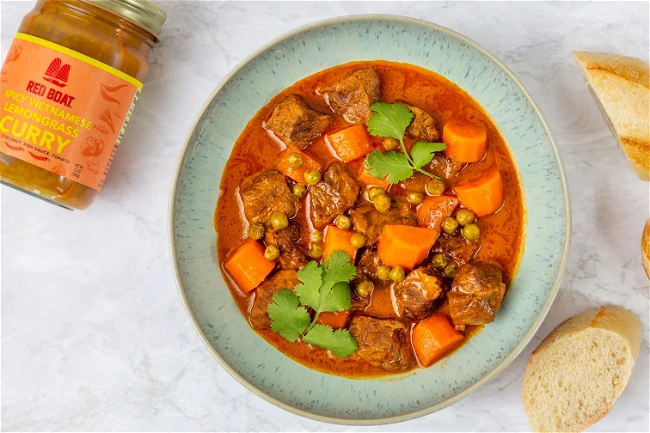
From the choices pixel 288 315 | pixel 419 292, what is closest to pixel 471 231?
pixel 419 292

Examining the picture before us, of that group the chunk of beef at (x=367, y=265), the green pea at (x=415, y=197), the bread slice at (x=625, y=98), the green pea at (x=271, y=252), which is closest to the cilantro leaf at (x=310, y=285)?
the green pea at (x=271, y=252)

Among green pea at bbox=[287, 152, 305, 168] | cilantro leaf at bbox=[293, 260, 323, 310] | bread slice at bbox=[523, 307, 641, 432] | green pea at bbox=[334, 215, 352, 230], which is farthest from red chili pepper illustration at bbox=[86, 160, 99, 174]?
bread slice at bbox=[523, 307, 641, 432]

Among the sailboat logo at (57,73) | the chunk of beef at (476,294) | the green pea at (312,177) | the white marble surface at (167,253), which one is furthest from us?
the white marble surface at (167,253)

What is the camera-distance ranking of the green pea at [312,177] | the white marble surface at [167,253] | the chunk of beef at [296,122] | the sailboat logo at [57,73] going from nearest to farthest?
1. the sailboat logo at [57,73]
2. the chunk of beef at [296,122]
3. the green pea at [312,177]
4. the white marble surface at [167,253]

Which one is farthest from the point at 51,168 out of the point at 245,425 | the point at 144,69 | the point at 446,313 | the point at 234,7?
the point at 446,313

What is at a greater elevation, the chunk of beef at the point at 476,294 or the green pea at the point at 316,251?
the chunk of beef at the point at 476,294

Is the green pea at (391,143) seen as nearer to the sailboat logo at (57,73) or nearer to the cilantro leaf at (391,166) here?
the cilantro leaf at (391,166)

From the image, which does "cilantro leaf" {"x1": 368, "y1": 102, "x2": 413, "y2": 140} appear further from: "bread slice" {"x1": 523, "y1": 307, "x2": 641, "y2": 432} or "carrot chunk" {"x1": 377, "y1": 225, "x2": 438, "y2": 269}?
"bread slice" {"x1": 523, "y1": 307, "x2": 641, "y2": 432}
